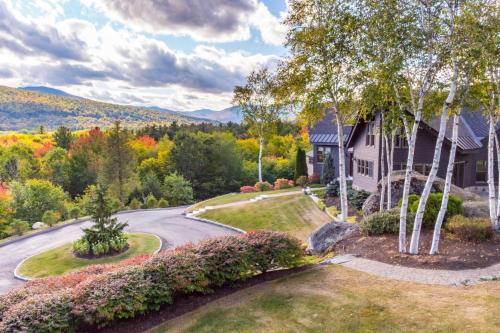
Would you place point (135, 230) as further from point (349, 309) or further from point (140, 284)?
point (349, 309)

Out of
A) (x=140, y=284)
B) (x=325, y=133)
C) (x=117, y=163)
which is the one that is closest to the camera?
(x=140, y=284)

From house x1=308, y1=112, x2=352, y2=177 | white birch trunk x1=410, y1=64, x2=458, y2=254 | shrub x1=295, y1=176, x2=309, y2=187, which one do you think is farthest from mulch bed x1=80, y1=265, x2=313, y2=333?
house x1=308, y1=112, x2=352, y2=177

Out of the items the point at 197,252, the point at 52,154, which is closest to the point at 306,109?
the point at 197,252

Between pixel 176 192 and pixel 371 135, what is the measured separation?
865 inches

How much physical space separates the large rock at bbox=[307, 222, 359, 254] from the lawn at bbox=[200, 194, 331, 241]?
16.1 feet

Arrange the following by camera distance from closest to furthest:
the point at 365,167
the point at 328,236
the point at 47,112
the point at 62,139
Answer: the point at 328,236 < the point at 365,167 < the point at 62,139 < the point at 47,112

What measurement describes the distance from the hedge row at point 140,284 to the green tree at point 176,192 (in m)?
27.5

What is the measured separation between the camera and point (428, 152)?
22.9 m

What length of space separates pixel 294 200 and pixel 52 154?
4192 cm

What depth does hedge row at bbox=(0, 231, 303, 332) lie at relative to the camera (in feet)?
21.4

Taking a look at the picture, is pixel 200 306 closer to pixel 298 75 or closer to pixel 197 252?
pixel 197 252

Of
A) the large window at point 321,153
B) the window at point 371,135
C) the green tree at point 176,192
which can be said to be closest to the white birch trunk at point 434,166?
Answer: the window at point 371,135

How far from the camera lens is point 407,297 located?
727cm

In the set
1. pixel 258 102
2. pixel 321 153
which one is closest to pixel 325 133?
pixel 321 153
